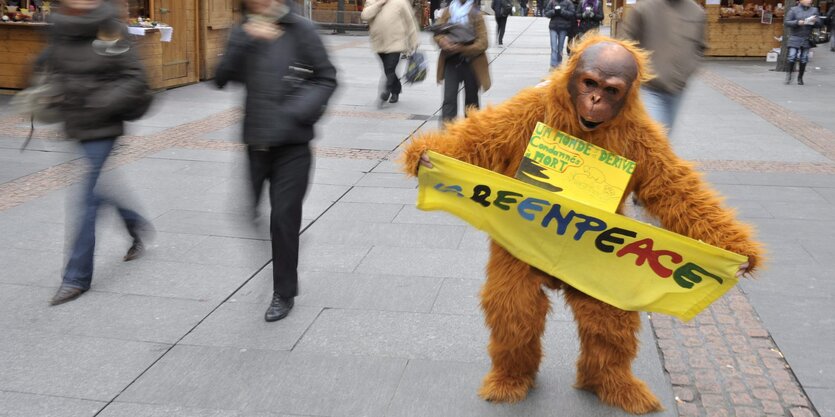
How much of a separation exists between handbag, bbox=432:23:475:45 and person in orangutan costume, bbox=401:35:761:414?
486cm

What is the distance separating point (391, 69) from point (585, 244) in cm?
900

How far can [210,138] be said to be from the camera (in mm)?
9680

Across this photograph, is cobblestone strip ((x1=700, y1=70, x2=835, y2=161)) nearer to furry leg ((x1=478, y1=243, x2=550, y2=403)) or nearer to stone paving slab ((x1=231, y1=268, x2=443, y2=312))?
stone paving slab ((x1=231, y1=268, x2=443, y2=312))

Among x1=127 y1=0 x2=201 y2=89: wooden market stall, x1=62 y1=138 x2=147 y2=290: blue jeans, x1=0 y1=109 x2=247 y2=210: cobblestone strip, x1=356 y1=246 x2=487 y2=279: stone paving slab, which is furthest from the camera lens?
x1=127 y1=0 x2=201 y2=89: wooden market stall

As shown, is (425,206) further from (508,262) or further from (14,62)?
(14,62)

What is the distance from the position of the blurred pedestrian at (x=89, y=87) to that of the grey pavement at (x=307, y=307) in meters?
0.34

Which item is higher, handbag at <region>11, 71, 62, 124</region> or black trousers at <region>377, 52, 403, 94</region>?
handbag at <region>11, 71, 62, 124</region>

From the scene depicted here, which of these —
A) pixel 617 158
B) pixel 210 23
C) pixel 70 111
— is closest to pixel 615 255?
pixel 617 158

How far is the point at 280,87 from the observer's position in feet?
14.1

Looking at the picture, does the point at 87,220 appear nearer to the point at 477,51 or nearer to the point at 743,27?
the point at 477,51

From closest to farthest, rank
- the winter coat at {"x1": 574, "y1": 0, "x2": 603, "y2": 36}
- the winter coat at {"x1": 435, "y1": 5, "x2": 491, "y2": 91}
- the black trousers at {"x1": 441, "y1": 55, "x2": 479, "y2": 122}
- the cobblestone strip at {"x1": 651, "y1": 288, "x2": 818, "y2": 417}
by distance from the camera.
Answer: the cobblestone strip at {"x1": 651, "y1": 288, "x2": 818, "y2": 417}, the winter coat at {"x1": 435, "y1": 5, "x2": 491, "y2": 91}, the black trousers at {"x1": 441, "y1": 55, "x2": 479, "y2": 122}, the winter coat at {"x1": 574, "y1": 0, "x2": 603, "y2": 36}

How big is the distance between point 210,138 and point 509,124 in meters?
6.72

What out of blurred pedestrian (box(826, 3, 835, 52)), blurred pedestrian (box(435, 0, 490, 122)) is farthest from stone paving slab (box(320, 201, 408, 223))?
blurred pedestrian (box(826, 3, 835, 52))

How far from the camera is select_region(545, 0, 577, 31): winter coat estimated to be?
15.5 meters
